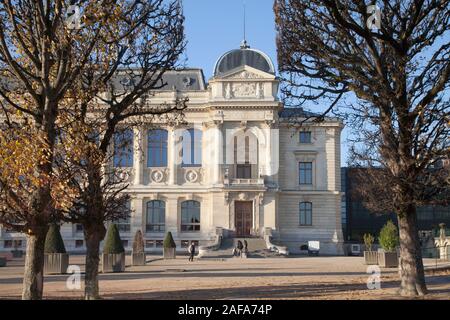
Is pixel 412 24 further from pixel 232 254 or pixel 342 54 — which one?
pixel 232 254

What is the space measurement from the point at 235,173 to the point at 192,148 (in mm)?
4950

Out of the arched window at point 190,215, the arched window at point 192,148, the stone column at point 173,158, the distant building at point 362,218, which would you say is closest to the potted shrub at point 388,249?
the arched window at point 190,215

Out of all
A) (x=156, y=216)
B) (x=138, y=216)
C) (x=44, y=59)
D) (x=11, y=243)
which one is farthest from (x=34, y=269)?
(x=11, y=243)

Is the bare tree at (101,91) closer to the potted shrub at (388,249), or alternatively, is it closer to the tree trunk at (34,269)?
the tree trunk at (34,269)

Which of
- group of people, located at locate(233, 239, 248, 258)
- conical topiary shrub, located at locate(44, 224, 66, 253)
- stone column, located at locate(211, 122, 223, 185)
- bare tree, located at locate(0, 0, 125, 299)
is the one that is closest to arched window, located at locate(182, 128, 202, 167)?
stone column, located at locate(211, 122, 223, 185)

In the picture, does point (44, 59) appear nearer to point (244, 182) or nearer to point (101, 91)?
point (101, 91)

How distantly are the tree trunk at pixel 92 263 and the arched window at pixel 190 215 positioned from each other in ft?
129

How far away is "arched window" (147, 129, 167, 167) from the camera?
5691 centimetres

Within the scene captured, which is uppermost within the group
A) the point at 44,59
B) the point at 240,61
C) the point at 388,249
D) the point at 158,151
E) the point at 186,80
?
the point at 240,61

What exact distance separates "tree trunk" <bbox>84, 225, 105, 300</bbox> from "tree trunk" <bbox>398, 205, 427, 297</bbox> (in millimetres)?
8725

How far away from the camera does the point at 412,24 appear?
17.0m

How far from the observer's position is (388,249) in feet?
111

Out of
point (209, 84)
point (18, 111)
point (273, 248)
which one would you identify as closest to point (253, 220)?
point (273, 248)
